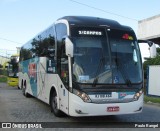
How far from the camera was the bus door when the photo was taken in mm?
10328

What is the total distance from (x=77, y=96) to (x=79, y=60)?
3.49ft

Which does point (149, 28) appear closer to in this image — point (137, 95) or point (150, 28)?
point (150, 28)

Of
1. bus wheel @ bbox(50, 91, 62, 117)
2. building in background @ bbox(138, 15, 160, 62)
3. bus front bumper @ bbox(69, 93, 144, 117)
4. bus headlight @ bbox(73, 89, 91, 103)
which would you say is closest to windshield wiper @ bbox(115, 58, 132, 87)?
bus front bumper @ bbox(69, 93, 144, 117)

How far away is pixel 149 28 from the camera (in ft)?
98.6

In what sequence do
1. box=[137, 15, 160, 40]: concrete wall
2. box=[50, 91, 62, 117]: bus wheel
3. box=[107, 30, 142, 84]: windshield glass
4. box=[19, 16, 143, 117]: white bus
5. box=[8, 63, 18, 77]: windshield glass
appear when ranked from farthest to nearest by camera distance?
1. box=[8, 63, 18, 77]: windshield glass
2. box=[137, 15, 160, 40]: concrete wall
3. box=[50, 91, 62, 117]: bus wheel
4. box=[107, 30, 142, 84]: windshield glass
5. box=[19, 16, 143, 117]: white bus

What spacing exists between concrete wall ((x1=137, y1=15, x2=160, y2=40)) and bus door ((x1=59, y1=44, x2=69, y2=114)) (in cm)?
1906

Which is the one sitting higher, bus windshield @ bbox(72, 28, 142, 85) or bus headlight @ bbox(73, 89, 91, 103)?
bus windshield @ bbox(72, 28, 142, 85)

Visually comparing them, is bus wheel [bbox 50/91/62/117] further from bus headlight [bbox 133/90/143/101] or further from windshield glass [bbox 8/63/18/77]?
windshield glass [bbox 8/63/18/77]

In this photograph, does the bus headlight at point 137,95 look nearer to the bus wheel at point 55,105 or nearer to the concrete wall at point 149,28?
the bus wheel at point 55,105

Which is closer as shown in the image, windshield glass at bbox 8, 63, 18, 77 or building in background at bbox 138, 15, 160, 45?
building in background at bbox 138, 15, 160, 45

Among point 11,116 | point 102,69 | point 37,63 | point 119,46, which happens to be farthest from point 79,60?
point 37,63

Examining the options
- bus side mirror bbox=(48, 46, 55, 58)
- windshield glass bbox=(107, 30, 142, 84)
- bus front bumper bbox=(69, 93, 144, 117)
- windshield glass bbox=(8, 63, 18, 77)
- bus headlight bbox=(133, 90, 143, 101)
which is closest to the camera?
bus front bumper bbox=(69, 93, 144, 117)

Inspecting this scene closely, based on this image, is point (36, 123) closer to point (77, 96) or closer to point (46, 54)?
point (77, 96)

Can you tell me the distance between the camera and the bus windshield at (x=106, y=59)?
995cm
